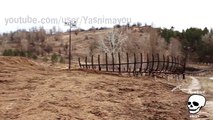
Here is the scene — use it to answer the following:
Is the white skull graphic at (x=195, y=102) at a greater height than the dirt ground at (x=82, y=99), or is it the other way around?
the white skull graphic at (x=195, y=102)

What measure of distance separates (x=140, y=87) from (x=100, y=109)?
4.54 meters

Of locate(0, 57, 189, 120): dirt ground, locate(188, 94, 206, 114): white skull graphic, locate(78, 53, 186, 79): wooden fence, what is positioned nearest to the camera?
locate(188, 94, 206, 114): white skull graphic

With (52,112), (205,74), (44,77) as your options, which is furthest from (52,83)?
(205,74)

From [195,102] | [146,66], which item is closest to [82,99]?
[195,102]

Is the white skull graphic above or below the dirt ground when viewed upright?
above

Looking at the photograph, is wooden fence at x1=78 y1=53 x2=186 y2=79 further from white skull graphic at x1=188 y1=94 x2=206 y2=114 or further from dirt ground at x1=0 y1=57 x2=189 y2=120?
white skull graphic at x1=188 y1=94 x2=206 y2=114

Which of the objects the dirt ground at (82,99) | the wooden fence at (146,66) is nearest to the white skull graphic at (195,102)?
the dirt ground at (82,99)

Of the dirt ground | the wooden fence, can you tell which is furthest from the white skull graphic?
the wooden fence

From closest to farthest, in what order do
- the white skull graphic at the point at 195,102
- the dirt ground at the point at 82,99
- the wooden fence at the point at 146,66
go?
the white skull graphic at the point at 195,102
the dirt ground at the point at 82,99
the wooden fence at the point at 146,66

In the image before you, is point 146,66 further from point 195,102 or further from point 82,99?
point 195,102

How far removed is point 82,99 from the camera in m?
11.3

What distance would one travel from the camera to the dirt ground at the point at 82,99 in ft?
32.4

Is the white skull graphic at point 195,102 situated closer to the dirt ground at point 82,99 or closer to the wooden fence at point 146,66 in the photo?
the dirt ground at point 82,99

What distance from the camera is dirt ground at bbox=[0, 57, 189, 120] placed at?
389 inches
